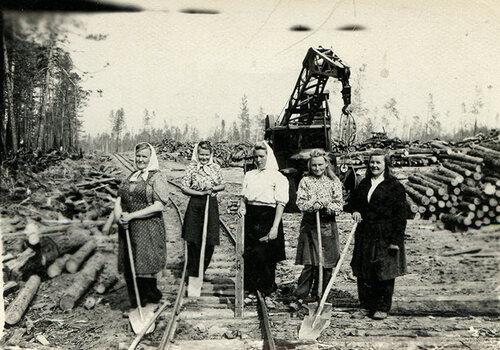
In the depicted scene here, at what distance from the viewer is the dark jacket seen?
4.01 meters

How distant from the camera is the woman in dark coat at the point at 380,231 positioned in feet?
13.2

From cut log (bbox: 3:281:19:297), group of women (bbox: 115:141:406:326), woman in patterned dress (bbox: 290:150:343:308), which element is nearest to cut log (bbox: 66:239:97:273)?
cut log (bbox: 3:281:19:297)

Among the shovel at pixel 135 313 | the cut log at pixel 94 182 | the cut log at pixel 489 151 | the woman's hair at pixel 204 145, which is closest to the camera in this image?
the shovel at pixel 135 313

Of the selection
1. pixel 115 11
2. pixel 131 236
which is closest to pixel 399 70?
pixel 115 11

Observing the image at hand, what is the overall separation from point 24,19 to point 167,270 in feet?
12.3

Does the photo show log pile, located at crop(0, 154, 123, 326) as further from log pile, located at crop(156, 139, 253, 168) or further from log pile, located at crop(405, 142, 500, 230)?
log pile, located at crop(156, 139, 253, 168)

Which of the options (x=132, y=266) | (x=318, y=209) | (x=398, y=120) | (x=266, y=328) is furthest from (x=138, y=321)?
(x=398, y=120)

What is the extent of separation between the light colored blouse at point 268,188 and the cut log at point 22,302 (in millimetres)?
2776

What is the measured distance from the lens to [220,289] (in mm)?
5016

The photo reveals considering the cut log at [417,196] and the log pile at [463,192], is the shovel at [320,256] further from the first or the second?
the cut log at [417,196]

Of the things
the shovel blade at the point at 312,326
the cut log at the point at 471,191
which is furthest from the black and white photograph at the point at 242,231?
the cut log at the point at 471,191

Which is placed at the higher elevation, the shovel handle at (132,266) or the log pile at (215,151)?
the log pile at (215,151)

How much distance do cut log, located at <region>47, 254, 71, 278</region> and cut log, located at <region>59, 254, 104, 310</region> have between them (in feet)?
0.88

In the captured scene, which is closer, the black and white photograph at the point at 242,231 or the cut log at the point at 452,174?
the black and white photograph at the point at 242,231
